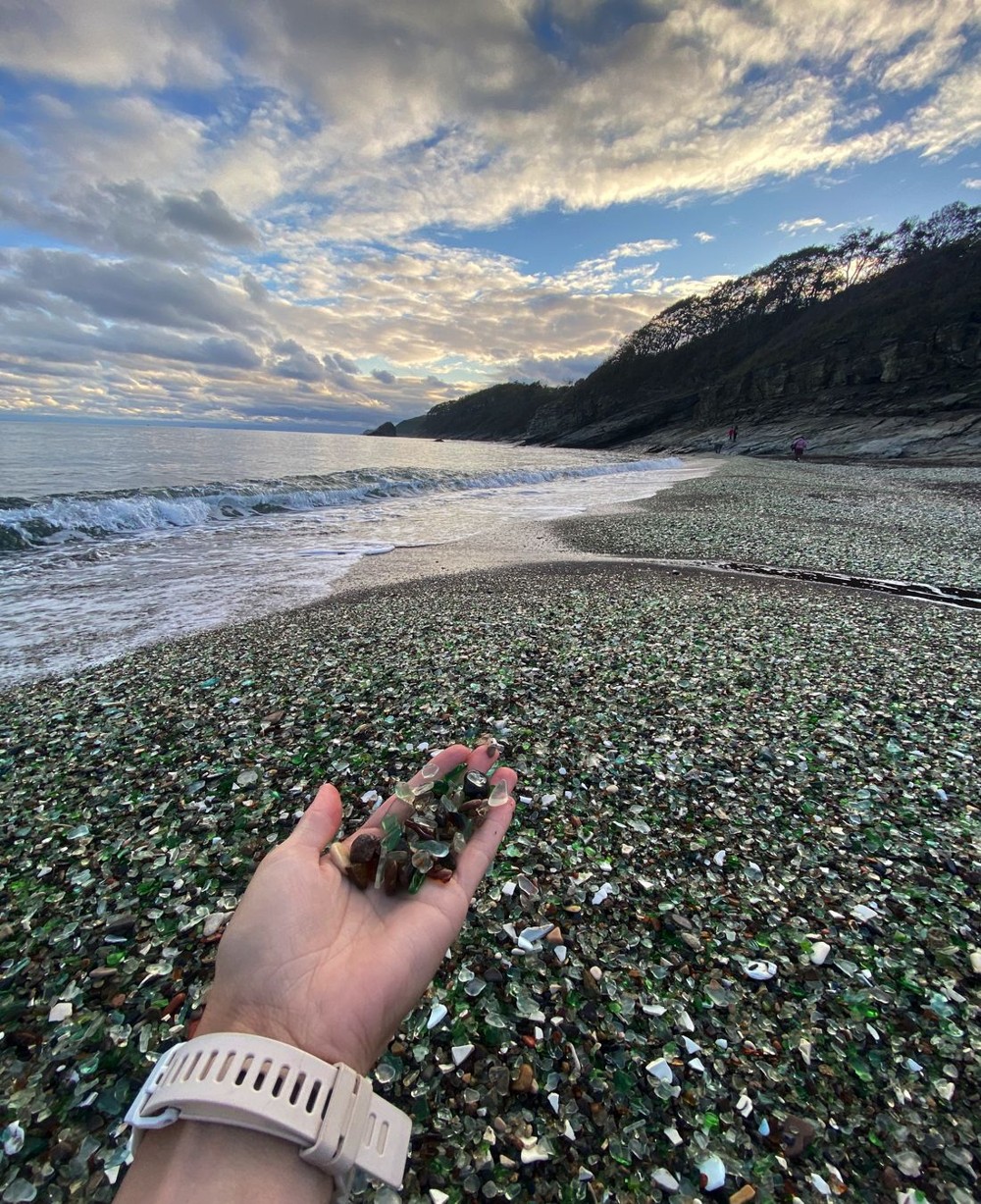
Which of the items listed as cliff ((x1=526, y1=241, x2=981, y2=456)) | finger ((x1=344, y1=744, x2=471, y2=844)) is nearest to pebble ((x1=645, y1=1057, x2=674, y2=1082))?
finger ((x1=344, y1=744, x2=471, y2=844))

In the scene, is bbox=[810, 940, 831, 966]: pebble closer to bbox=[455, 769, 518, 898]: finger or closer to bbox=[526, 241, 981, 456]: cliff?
bbox=[455, 769, 518, 898]: finger

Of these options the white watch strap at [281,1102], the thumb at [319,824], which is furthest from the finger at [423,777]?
the white watch strap at [281,1102]

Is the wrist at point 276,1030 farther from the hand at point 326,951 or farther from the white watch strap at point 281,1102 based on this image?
the white watch strap at point 281,1102

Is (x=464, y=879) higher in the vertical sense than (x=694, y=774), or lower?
higher

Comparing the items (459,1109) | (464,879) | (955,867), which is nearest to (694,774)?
(955,867)

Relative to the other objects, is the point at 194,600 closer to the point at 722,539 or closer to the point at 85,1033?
the point at 85,1033

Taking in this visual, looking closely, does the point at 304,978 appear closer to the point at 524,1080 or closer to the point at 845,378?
the point at 524,1080
